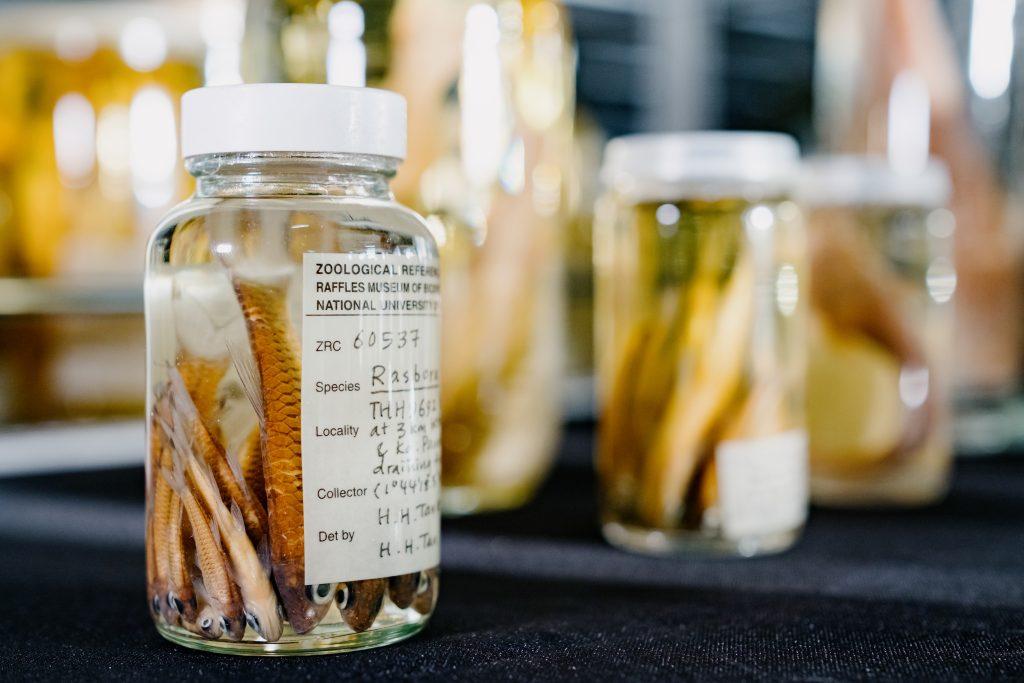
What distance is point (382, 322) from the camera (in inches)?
15.0

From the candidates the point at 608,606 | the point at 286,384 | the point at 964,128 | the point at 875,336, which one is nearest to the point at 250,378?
the point at 286,384

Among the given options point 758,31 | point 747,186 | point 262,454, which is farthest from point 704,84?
point 262,454

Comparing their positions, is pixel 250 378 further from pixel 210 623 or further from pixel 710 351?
pixel 710 351

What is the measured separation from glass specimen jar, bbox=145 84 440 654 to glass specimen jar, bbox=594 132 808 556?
19 cm

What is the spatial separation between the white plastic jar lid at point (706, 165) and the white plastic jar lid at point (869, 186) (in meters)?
0.13

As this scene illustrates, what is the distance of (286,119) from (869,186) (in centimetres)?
44

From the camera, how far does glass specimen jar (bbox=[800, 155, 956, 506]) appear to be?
68cm

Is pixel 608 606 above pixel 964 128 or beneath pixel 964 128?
beneath

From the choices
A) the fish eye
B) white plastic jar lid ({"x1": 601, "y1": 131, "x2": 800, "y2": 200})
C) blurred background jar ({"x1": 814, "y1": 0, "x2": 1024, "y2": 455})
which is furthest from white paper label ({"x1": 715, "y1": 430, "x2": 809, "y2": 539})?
blurred background jar ({"x1": 814, "y1": 0, "x2": 1024, "y2": 455})

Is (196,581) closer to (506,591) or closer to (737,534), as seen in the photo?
→ (506,591)

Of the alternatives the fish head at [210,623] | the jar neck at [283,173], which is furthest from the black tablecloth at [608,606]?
the jar neck at [283,173]

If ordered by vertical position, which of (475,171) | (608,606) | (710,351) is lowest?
(608,606)

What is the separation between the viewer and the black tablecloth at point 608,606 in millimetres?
380

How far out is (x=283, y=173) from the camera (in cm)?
39
